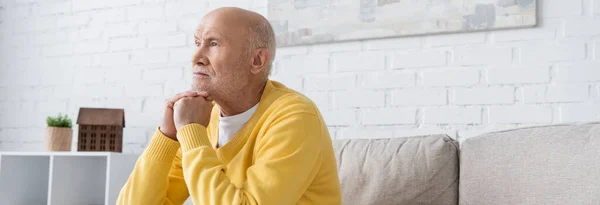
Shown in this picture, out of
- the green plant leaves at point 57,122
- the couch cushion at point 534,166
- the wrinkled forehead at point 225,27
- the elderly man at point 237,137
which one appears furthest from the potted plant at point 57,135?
the couch cushion at point 534,166

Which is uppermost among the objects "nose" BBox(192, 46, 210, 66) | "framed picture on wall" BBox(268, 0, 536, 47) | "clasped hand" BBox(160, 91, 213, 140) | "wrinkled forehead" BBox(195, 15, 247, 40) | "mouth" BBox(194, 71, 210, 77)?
"framed picture on wall" BBox(268, 0, 536, 47)

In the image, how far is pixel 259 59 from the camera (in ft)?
5.39

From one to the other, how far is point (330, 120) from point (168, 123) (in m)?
0.98

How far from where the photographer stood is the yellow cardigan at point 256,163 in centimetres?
140

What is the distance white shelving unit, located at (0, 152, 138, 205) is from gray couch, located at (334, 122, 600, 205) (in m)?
1.08

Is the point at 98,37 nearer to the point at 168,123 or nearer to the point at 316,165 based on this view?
the point at 168,123

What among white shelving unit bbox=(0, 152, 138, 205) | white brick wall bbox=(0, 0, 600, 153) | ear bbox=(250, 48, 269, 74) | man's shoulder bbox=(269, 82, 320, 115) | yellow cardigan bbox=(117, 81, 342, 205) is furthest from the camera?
white shelving unit bbox=(0, 152, 138, 205)

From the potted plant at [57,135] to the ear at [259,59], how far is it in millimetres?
1516

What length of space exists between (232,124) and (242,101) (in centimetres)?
7

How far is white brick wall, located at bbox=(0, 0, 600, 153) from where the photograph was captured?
2180 millimetres

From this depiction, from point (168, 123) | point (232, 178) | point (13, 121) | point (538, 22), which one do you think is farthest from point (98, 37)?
point (538, 22)

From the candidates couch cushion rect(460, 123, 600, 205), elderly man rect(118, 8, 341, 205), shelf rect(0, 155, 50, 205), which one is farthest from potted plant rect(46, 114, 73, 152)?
couch cushion rect(460, 123, 600, 205)

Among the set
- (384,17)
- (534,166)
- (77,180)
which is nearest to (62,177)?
(77,180)

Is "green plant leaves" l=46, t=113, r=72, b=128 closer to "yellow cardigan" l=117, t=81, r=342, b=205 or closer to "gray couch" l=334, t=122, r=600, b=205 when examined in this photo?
"yellow cardigan" l=117, t=81, r=342, b=205
